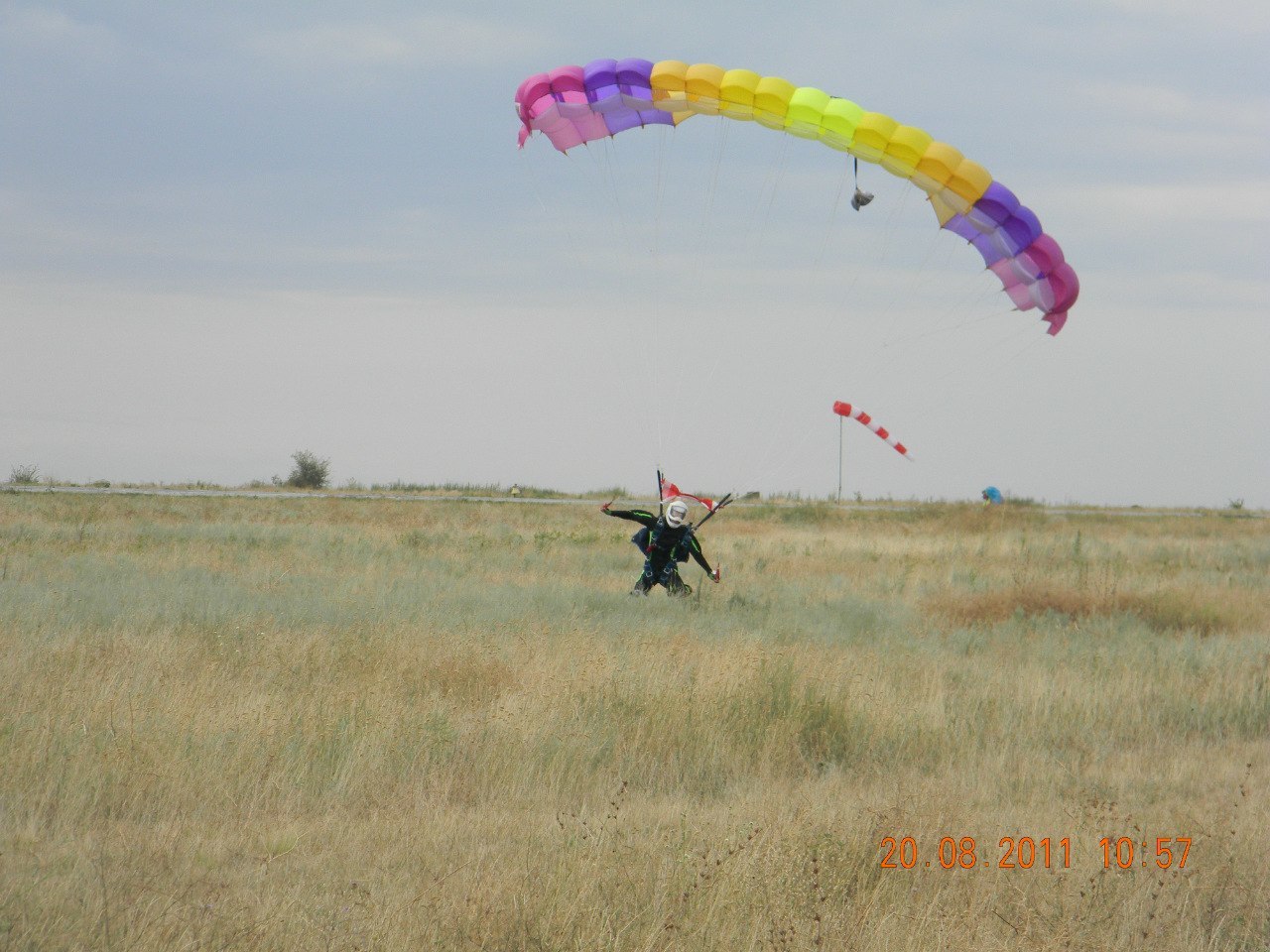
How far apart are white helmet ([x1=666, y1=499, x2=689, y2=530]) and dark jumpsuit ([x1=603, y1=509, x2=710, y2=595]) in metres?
0.15

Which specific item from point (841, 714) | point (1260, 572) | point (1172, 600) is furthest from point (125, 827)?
point (1260, 572)

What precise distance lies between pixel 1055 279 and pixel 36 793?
12.2m

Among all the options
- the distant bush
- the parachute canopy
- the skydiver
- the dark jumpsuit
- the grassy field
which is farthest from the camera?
the distant bush

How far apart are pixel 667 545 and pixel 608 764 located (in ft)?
22.8

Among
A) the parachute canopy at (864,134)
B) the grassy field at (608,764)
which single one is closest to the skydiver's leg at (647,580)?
the grassy field at (608,764)

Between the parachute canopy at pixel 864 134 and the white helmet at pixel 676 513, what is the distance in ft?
15.9

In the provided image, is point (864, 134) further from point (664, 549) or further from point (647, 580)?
point (647, 580)

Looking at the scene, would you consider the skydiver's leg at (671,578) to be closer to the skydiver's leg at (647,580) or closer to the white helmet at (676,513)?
the skydiver's leg at (647,580)

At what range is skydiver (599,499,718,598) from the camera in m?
14.4

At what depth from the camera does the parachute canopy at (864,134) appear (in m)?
13.6

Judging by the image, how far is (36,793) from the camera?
649 centimetres
